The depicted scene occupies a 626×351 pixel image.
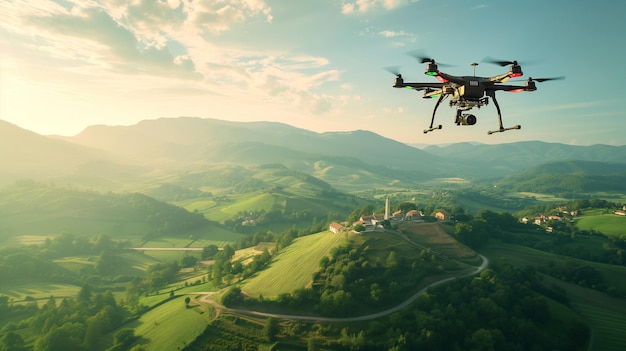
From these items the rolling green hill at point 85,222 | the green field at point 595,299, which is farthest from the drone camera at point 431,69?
the rolling green hill at point 85,222

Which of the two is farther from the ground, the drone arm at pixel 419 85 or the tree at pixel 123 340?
the drone arm at pixel 419 85

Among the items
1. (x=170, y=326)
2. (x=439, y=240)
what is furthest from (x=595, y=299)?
(x=170, y=326)

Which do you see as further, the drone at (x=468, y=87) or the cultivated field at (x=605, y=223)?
the cultivated field at (x=605, y=223)

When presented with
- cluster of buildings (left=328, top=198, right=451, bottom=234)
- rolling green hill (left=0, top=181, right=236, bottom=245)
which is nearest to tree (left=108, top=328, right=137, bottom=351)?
cluster of buildings (left=328, top=198, right=451, bottom=234)

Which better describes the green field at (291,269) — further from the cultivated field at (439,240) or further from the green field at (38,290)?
Result: the green field at (38,290)

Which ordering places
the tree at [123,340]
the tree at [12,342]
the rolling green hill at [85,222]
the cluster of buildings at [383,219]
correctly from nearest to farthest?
the tree at [123,340] → the tree at [12,342] → the cluster of buildings at [383,219] → the rolling green hill at [85,222]

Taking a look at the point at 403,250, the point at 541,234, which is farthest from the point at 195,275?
the point at 541,234

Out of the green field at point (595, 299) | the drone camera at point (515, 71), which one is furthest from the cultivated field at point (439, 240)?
the drone camera at point (515, 71)

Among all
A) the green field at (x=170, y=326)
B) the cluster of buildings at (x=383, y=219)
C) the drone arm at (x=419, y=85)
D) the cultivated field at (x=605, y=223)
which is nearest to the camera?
the drone arm at (x=419, y=85)

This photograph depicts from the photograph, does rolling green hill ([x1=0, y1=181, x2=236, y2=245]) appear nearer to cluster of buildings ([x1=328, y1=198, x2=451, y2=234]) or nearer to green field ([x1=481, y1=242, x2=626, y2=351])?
cluster of buildings ([x1=328, y1=198, x2=451, y2=234])

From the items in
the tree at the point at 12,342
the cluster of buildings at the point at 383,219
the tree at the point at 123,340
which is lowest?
the tree at the point at 12,342
